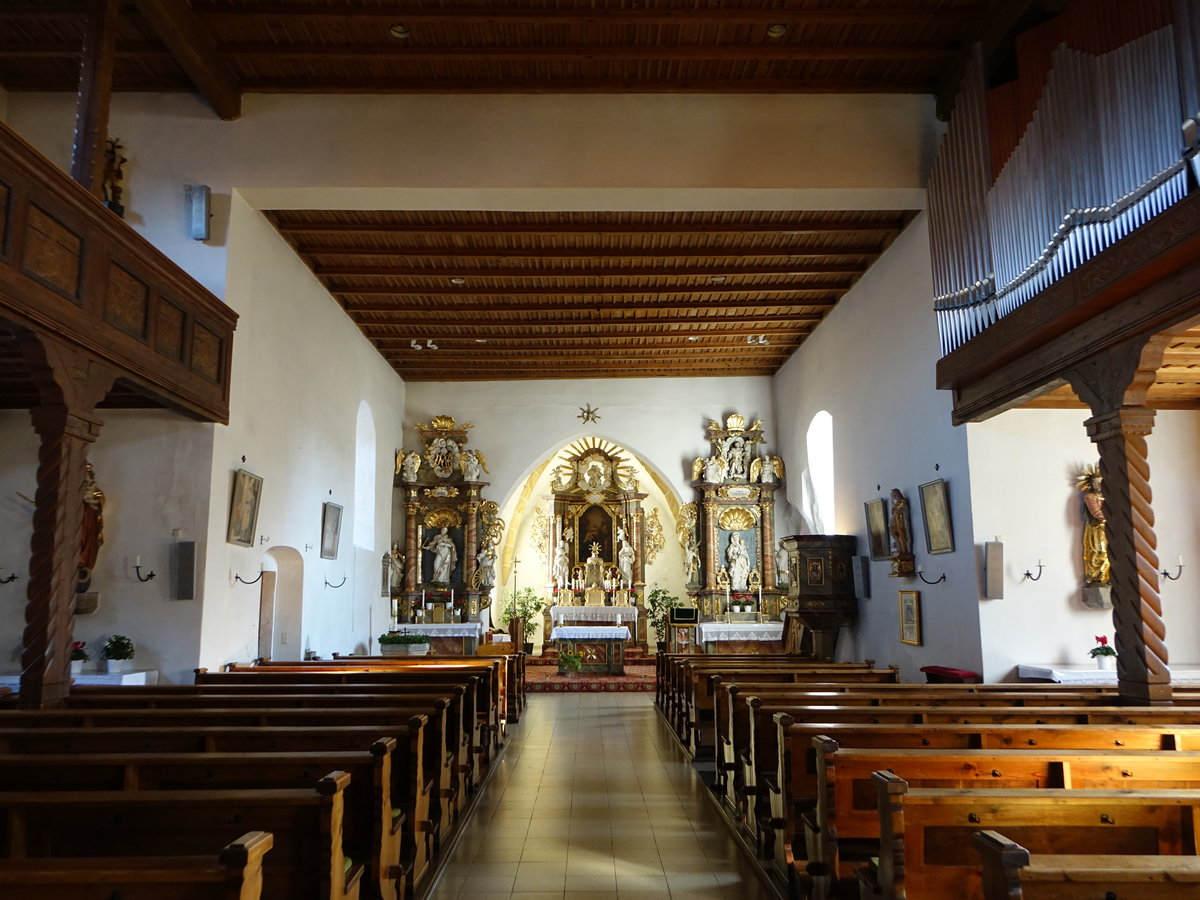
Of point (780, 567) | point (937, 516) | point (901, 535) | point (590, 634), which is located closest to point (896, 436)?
point (901, 535)

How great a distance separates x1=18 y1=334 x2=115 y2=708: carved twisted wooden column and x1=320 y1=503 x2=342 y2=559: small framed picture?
19.7 ft

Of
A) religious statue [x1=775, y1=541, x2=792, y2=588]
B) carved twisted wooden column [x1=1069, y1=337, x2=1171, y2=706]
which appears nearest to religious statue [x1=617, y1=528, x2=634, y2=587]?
religious statue [x1=775, y1=541, x2=792, y2=588]

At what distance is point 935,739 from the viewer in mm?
4676

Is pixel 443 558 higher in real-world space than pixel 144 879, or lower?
higher

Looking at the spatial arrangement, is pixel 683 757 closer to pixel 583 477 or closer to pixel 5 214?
pixel 5 214

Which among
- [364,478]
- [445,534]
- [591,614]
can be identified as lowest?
[591,614]

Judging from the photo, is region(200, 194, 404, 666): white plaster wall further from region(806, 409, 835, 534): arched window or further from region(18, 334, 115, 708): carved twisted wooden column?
region(806, 409, 835, 534): arched window

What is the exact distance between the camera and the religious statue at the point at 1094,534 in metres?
8.62

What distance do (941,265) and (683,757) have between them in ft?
17.7

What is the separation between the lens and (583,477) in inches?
769

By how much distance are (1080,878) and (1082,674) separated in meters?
6.63

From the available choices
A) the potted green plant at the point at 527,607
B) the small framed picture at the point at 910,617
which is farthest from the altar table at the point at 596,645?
the small framed picture at the point at 910,617

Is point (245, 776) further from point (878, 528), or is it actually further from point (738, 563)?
point (738, 563)

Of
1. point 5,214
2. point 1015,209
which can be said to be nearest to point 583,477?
point 1015,209
